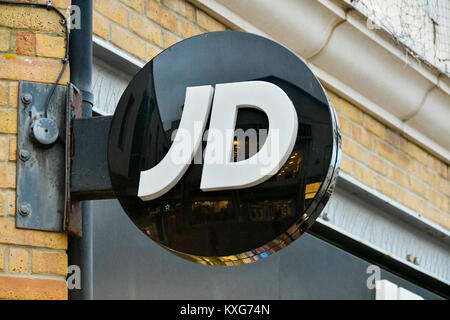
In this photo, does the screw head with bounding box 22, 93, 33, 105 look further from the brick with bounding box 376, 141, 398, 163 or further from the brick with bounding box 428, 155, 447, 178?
the brick with bounding box 428, 155, 447, 178

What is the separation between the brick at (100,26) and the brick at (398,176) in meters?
2.05

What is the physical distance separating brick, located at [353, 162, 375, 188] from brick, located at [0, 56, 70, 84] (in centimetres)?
225

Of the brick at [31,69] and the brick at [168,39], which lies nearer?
the brick at [31,69]

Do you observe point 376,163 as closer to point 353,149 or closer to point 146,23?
point 353,149

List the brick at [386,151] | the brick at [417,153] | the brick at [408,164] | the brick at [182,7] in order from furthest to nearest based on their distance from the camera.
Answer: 1. the brick at [417,153]
2. the brick at [408,164]
3. the brick at [386,151]
4. the brick at [182,7]

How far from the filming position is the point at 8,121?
337 cm

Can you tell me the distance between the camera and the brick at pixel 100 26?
13.7ft

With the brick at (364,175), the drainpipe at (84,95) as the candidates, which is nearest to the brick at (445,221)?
the brick at (364,175)

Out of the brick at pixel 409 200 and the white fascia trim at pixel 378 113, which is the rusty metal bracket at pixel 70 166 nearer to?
the white fascia trim at pixel 378 113

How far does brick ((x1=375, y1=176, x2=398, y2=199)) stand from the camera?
5.53 m

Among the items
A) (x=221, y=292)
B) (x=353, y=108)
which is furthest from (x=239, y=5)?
(x=221, y=292)

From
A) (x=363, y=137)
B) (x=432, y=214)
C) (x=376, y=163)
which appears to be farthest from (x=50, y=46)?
(x=432, y=214)

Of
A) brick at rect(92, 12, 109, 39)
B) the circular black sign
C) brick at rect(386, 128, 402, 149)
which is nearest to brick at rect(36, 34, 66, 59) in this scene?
the circular black sign
